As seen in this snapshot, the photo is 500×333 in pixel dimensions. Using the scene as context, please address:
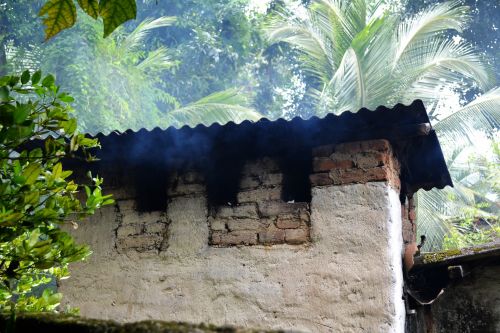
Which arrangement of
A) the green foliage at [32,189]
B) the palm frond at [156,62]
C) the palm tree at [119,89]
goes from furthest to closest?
the palm frond at [156,62] → the palm tree at [119,89] → the green foliage at [32,189]

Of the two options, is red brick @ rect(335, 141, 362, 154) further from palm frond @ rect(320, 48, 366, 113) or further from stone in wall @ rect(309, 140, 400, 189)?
palm frond @ rect(320, 48, 366, 113)

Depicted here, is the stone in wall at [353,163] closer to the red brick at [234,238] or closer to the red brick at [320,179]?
the red brick at [320,179]

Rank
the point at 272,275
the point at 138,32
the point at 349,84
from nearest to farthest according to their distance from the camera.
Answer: the point at 272,275 → the point at 349,84 → the point at 138,32

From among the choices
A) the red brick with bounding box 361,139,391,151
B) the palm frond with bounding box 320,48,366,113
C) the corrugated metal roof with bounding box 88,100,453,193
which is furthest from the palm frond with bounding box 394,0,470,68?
the red brick with bounding box 361,139,391,151

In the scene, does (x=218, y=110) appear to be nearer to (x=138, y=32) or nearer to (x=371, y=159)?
(x=138, y=32)

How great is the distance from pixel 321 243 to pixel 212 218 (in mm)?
839

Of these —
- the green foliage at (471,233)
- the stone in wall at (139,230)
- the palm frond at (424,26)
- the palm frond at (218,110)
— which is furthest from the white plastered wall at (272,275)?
the palm frond at (424,26)

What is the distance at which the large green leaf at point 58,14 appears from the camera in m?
1.15

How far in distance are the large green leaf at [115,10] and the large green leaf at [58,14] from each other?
0.07 metres

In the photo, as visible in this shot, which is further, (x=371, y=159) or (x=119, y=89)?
(x=119, y=89)

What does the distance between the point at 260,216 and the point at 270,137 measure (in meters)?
0.57

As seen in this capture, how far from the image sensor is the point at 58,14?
1.16m

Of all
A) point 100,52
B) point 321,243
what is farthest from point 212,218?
point 100,52

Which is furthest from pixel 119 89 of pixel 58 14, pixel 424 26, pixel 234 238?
pixel 58 14
